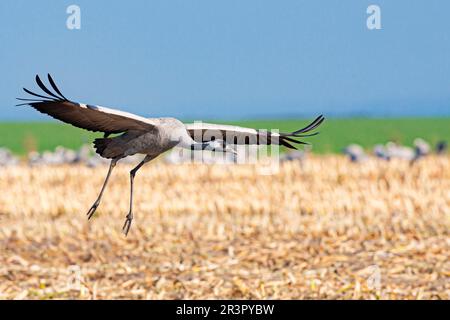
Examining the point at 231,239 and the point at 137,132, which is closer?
the point at 137,132

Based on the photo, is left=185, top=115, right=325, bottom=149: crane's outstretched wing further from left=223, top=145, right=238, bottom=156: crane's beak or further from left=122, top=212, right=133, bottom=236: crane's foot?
left=122, top=212, right=133, bottom=236: crane's foot

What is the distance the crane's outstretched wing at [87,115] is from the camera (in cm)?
101

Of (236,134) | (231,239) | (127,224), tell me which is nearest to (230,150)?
(236,134)

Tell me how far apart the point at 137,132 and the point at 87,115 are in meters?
0.08

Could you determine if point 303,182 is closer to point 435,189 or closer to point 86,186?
point 435,189

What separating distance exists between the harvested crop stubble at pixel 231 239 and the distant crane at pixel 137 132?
13.7 feet

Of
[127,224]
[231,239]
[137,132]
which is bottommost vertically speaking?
[231,239]

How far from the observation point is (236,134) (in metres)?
1.11

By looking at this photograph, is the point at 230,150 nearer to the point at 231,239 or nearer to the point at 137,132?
the point at 137,132

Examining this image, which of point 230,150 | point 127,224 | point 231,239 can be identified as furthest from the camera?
point 231,239

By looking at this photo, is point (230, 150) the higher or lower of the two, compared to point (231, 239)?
higher

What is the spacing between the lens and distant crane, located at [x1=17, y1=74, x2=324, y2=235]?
0.98 m

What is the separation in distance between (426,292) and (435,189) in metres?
4.29

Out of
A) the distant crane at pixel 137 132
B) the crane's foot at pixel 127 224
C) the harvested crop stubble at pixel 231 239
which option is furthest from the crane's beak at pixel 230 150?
the harvested crop stubble at pixel 231 239
